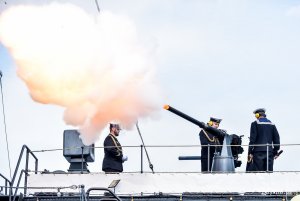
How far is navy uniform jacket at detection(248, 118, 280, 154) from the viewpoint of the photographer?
2111 centimetres

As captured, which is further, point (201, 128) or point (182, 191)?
point (201, 128)

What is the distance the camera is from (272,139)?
21219mm

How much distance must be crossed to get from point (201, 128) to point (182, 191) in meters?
1.98

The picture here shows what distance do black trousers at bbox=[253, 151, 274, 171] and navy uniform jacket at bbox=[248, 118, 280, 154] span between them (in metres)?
0.20

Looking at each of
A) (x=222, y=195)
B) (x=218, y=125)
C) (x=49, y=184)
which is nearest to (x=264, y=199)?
(x=222, y=195)

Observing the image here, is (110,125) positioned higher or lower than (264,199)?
higher

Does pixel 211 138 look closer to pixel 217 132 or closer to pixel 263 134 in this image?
pixel 217 132

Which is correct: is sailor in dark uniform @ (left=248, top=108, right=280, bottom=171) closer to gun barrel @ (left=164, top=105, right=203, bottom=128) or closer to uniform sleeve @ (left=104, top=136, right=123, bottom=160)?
gun barrel @ (left=164, top=105, right=203, bottom=128)

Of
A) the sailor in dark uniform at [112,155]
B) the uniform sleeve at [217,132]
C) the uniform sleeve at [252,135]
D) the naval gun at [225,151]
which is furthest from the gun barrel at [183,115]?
the sailor in dark uniform at [112,155]

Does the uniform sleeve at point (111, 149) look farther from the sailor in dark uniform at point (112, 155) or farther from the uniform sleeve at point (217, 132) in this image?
the uniform sleeve at point (217, 132)

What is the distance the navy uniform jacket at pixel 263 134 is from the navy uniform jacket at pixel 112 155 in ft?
9.24

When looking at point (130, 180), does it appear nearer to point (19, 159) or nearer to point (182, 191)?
point (182, 191)

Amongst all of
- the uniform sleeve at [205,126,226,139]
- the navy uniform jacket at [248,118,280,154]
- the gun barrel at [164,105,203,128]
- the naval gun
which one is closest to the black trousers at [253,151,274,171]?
the navy uniform jacket at [248,118,280,154]

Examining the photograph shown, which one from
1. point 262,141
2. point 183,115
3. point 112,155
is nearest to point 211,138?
point 183,115
